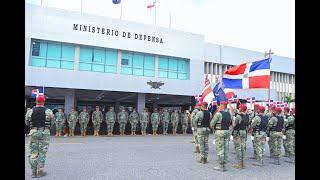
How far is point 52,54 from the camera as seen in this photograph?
21594 millimetres

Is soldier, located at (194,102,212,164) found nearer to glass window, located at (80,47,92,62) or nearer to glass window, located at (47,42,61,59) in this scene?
glass window, located at (80,47,92,62)

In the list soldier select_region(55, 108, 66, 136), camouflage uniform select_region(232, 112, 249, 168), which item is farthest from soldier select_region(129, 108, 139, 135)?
camouflage uniform select_region(232, 112, 249, 168)

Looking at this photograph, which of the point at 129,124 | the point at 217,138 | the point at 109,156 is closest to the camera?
the point at 217,138

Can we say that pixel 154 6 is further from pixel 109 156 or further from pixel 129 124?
pixel 109 156

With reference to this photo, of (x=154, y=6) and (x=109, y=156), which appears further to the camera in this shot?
(x=154, y=6)

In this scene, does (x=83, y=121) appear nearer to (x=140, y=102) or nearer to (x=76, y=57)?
(x=76, y=57)

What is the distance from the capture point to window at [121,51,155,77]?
2409 centimetres

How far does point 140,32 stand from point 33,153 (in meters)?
17.3

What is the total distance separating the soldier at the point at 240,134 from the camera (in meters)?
10.6

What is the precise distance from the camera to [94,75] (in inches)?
881

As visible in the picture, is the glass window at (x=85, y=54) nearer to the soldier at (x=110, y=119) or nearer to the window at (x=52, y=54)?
the window at (x=52, y=54)

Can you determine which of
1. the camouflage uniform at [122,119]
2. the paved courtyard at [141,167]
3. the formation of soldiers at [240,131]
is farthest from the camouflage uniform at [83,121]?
the formation of soldiers at [240,131]
